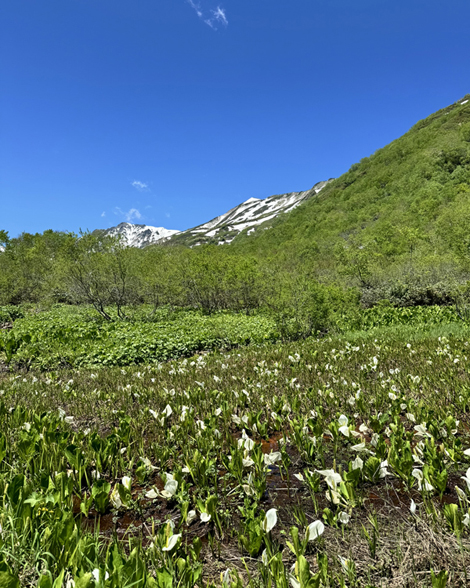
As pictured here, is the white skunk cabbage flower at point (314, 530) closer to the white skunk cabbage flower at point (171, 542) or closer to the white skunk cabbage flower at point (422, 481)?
the white skunk cabbage flower at point (171, 542)

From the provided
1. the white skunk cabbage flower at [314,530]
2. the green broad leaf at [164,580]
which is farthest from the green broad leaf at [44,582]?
the white skunk cabbage flower at [314,530]

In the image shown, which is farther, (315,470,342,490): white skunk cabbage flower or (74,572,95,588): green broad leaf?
(315,470,342,490): white skunk cabbage flower

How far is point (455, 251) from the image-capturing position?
78.4 ft

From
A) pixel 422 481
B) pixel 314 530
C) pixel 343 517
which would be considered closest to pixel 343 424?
pixel 422 481

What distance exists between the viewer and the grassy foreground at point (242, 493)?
1381 mm

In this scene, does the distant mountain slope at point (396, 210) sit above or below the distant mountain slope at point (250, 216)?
below

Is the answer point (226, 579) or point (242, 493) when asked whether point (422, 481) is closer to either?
point (242, 493)

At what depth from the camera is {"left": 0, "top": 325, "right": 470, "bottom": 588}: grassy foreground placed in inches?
54.4

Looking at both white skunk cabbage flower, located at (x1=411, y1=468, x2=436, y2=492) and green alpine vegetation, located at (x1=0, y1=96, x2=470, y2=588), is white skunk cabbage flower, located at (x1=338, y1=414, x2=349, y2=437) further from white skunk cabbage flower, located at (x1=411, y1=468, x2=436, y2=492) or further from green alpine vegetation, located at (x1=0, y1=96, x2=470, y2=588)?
white skunk cabbage flower, located at (x1=411, y1=468, x2=436, y2=492)

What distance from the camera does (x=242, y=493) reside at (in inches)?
87.0

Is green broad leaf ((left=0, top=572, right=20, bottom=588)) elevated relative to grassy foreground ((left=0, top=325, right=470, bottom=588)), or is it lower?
elevated

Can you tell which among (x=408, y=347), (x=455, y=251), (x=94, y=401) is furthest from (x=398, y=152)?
(x=94, y=401)

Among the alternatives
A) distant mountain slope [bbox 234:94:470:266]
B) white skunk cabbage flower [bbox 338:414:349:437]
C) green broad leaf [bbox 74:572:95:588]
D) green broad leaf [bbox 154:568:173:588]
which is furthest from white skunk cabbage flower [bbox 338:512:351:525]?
distant mountain slope [bbox 234:94:470:266]

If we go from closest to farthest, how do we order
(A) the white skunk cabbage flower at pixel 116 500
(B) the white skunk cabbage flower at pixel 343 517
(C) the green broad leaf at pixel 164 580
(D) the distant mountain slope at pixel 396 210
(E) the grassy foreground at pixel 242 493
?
(C) the green broad leaf at pixel 164 580 → (E) the grassy foreground at pixel 242 493 → (B) the white skunk cabbage flower at pixel 343 517 → (A) the white skunk cabbage flower at pixel 116 500 → (D) the distant mountain slope at pixel 396 210
